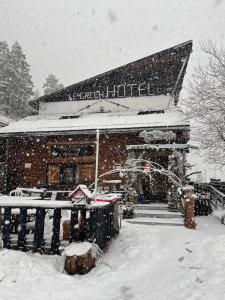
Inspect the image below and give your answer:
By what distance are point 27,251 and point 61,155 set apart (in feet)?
34.5

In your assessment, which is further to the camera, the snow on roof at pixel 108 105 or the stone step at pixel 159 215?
the snow on roof at pixel 108 105

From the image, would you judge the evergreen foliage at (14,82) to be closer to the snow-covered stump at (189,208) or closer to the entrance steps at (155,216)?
the entrance steps at (155,216)

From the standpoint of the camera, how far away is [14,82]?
35.6m

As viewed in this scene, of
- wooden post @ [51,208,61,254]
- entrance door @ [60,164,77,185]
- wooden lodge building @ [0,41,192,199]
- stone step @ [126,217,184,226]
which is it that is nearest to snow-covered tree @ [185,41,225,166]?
wooden lodge building @ [0,41,192,199]

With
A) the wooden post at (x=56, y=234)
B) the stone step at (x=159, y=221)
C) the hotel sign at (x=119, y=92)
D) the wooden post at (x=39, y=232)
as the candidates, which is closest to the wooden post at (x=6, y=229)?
the wooden post at (x=39, y=232)

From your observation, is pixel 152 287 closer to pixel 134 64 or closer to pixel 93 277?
pixel 93 277

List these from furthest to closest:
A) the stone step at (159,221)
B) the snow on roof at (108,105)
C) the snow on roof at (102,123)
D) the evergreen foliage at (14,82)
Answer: the evergreen foliage at (14,82) → the snow on roof at (108,105) → the snow on roof at (102,123) → the stone step at (159,221)

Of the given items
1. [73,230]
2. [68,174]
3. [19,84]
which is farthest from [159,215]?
[19,84]

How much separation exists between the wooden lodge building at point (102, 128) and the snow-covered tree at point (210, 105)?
737 mm

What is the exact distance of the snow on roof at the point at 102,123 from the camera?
570 inches

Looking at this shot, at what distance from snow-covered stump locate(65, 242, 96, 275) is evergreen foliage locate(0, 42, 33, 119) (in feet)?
101

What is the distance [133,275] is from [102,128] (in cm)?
982

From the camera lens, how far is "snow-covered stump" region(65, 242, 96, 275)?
5.68 m

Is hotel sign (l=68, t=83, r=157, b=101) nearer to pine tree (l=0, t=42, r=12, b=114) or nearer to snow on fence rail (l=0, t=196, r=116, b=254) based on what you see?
snow on fence rail (l=0, t=196, r=116, b=254)
